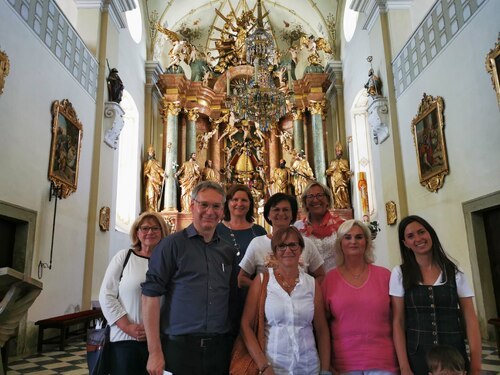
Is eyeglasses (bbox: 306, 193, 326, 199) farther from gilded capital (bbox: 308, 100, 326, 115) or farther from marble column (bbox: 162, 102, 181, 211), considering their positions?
gilded capital (bbox: 308, 100, 326, 115)

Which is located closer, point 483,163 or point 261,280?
point 261,280

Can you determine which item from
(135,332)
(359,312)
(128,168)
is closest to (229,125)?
(128,168)

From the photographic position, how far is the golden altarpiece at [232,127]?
43.1 ft

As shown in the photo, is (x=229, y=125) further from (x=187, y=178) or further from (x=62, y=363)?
(x=62, y=363)

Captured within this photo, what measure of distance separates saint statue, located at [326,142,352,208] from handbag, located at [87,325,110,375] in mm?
10341

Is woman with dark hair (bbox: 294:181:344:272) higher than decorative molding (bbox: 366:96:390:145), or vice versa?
decorative molding (bbox: 366:96:390:145)

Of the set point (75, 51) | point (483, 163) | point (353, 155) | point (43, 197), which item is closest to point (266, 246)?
point (483, 163)

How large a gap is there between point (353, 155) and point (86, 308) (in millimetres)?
8161

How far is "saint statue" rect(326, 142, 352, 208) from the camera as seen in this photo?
12234mm

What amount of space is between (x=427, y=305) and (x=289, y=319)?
0.76 m

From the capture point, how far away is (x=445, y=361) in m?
2.03

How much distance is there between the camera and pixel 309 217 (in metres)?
3.24

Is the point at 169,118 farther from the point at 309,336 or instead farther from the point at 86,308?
the point at 309,336

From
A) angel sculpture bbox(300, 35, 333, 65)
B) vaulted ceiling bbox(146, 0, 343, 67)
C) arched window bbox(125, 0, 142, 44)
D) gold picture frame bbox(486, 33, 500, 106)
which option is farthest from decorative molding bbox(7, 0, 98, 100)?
angel sculpture bbox(300, 35, 333, 65)
